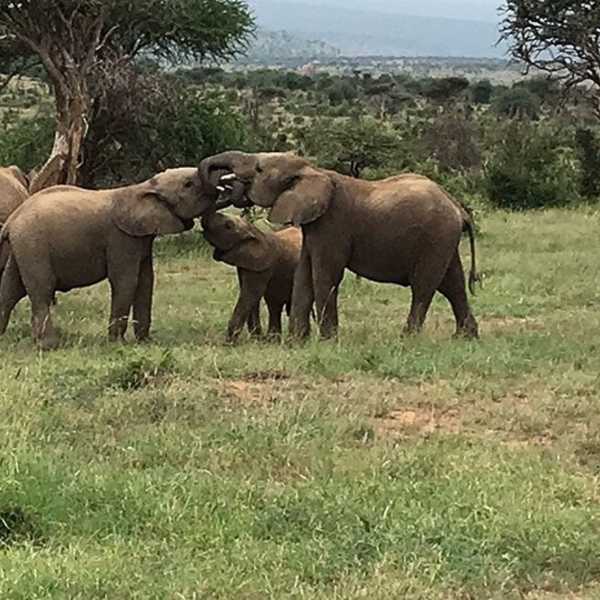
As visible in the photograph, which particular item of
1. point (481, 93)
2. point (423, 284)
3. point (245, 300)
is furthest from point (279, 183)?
point (481, 93)

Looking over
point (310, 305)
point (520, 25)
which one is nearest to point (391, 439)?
point (310, 305)

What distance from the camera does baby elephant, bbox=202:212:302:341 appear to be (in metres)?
11.7

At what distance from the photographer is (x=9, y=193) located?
13.8 metres

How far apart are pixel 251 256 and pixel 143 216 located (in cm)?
120

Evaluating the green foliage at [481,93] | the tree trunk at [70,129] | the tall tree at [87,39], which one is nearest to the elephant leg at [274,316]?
the tall tree at [87,39]

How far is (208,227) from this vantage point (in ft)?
38.4

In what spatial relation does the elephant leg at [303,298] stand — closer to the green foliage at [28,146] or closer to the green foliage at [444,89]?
the green foliage at [28,146]

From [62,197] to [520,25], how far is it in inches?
722

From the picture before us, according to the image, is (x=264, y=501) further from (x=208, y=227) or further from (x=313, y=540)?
(x=208, y=227)

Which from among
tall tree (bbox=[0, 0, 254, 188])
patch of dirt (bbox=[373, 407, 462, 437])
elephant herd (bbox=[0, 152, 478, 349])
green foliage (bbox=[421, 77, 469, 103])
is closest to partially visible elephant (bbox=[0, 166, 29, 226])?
elephant herd (bbox=[0, 152, 478, 349])

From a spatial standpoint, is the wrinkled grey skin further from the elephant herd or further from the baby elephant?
the baby elephant

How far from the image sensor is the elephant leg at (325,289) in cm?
1123

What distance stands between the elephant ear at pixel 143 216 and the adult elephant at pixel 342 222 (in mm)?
455

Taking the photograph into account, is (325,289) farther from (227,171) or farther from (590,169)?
(590,169)
